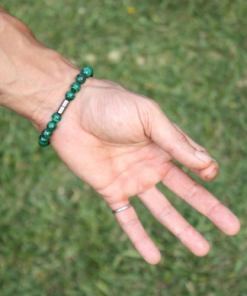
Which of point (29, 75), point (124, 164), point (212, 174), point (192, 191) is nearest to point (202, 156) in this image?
point (212, 174)

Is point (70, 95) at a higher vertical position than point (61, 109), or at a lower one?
higher

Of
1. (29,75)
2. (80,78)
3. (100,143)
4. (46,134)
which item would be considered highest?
(80,78)

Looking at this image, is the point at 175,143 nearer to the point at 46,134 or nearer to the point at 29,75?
the point at 46,134

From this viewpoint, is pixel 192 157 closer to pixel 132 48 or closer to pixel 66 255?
pixel 66 255

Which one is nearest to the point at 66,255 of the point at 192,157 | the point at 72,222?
the point at 72,222

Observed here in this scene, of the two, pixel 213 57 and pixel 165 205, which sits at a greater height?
pixel 213 57

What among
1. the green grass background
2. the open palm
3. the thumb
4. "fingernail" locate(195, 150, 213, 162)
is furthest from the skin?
the green grass background

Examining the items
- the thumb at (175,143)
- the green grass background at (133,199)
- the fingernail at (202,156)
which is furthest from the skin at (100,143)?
the green grass background at (133,199)
